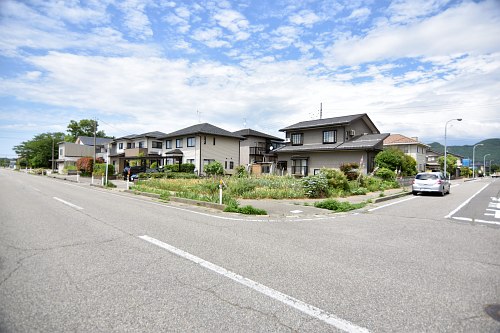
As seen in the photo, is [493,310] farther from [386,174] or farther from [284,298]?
[386,174]

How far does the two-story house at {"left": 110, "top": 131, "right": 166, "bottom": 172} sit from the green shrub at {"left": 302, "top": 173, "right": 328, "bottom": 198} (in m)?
27.9

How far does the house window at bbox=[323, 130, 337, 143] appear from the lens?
2972 centimetres

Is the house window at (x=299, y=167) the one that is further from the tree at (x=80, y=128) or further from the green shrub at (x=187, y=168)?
the tree at (x=80, y=128)

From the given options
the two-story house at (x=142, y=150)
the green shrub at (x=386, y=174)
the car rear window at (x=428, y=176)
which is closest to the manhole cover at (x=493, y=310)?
the car rear window at (x=428, y=176)

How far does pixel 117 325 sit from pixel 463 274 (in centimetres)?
464

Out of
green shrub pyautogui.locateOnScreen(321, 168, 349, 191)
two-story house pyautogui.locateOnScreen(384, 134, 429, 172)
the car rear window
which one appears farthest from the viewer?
two-story house pyautogui.locateOnScreen(384, 134, 429, 172)

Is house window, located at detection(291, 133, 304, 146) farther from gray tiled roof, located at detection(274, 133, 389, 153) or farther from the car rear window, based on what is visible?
the car rear window

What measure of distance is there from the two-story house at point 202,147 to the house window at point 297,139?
8.46m

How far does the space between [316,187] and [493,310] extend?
11.4 meters

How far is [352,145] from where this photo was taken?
27.3 m

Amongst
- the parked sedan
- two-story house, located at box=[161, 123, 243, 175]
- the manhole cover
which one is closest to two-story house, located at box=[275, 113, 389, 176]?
two-story house, located at box=[161, 123, 243, 175]

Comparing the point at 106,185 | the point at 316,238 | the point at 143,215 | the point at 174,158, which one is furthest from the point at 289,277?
the point at 174,158

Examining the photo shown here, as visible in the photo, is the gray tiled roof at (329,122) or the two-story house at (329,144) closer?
the two-story house at (329,144)

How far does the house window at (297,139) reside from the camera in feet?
108
